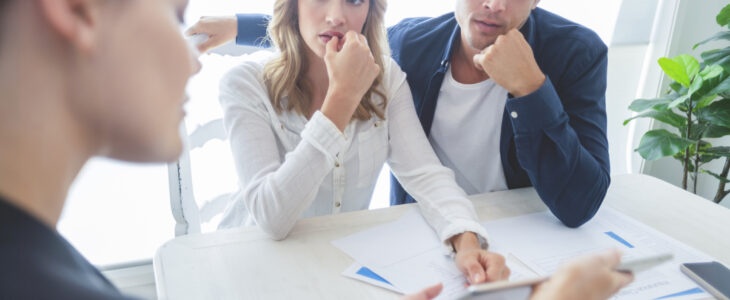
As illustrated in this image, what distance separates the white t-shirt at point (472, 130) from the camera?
1373mm

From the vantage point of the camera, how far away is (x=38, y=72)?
0.29 meters

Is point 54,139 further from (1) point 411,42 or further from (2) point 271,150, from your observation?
(1) point 411,42

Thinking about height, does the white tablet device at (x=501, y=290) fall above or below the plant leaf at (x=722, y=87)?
above

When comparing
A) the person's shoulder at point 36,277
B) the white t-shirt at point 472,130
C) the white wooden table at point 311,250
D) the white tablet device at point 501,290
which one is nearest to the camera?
the person's shoulder at point 36,277

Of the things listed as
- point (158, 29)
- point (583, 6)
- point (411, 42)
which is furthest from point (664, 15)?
point (158, 29)

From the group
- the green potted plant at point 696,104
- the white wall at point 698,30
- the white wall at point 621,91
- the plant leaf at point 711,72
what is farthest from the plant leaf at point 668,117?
the white wall at point 698,30

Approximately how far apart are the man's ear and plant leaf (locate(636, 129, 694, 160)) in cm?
243

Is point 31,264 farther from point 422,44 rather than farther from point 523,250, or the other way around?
point 422,44

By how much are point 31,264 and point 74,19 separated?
16cm

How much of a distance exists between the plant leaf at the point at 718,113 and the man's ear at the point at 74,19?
2581 millimetres

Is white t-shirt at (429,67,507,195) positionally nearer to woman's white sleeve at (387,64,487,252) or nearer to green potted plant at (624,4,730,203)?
woman's white sleeve at (387,64,487,252)

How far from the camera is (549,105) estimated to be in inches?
43.3

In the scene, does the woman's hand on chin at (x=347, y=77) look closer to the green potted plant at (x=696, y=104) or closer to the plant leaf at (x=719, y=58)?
the green potted plant at (x=696, y=104)

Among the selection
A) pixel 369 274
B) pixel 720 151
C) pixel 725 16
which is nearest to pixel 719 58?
pixel 725 16
